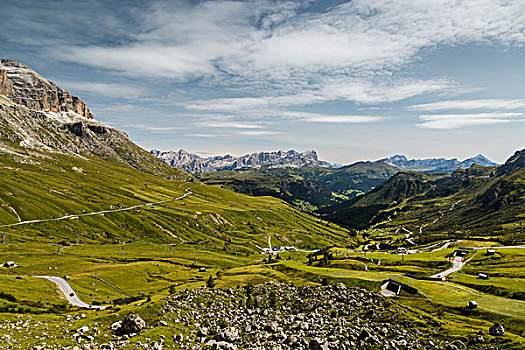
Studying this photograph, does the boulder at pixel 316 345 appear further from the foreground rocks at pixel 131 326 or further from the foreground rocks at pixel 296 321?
the foreground rocks at pixel 131 326

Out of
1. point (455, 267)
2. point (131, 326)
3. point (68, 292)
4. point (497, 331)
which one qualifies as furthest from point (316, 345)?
point (455, 267)

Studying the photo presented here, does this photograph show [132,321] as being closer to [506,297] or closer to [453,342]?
[453,342]

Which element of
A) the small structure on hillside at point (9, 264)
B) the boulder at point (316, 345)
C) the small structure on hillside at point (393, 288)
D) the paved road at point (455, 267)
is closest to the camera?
the boulder at point (316, 345)

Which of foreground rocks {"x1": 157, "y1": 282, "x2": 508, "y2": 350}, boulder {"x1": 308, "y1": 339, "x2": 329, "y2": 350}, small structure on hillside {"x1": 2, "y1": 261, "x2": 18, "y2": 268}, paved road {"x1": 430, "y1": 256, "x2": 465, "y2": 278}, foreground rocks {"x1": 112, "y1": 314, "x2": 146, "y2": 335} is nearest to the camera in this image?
foreground rocks {"x1": 112, "y1": 314, "x2": 146, "y2": 335}

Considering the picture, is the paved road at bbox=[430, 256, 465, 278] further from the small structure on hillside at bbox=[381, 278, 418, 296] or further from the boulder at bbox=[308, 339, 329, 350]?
the boulder at bbox=[308, 339, 329, 350]

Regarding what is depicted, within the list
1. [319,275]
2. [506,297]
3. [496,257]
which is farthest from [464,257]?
[319,275]

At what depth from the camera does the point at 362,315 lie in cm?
7606

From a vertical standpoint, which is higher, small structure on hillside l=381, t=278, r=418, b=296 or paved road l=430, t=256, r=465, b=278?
small structure on hillside l=381, t=278, r=418, b=296

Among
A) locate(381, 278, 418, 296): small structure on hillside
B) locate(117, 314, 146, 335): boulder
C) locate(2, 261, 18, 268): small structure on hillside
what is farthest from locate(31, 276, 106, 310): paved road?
locate(381, 278, 418, 296): small structure on hillside

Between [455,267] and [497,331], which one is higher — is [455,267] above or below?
below

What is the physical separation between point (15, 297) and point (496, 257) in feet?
810

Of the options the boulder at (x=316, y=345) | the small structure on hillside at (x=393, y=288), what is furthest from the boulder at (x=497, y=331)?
the boulder at (x=316, y=345)

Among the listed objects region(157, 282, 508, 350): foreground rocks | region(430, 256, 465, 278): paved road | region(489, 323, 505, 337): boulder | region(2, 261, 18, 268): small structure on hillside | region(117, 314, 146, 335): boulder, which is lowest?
region(430, 256, 465, 278): paved road

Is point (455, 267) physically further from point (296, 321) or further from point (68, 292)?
point (68, 292)
